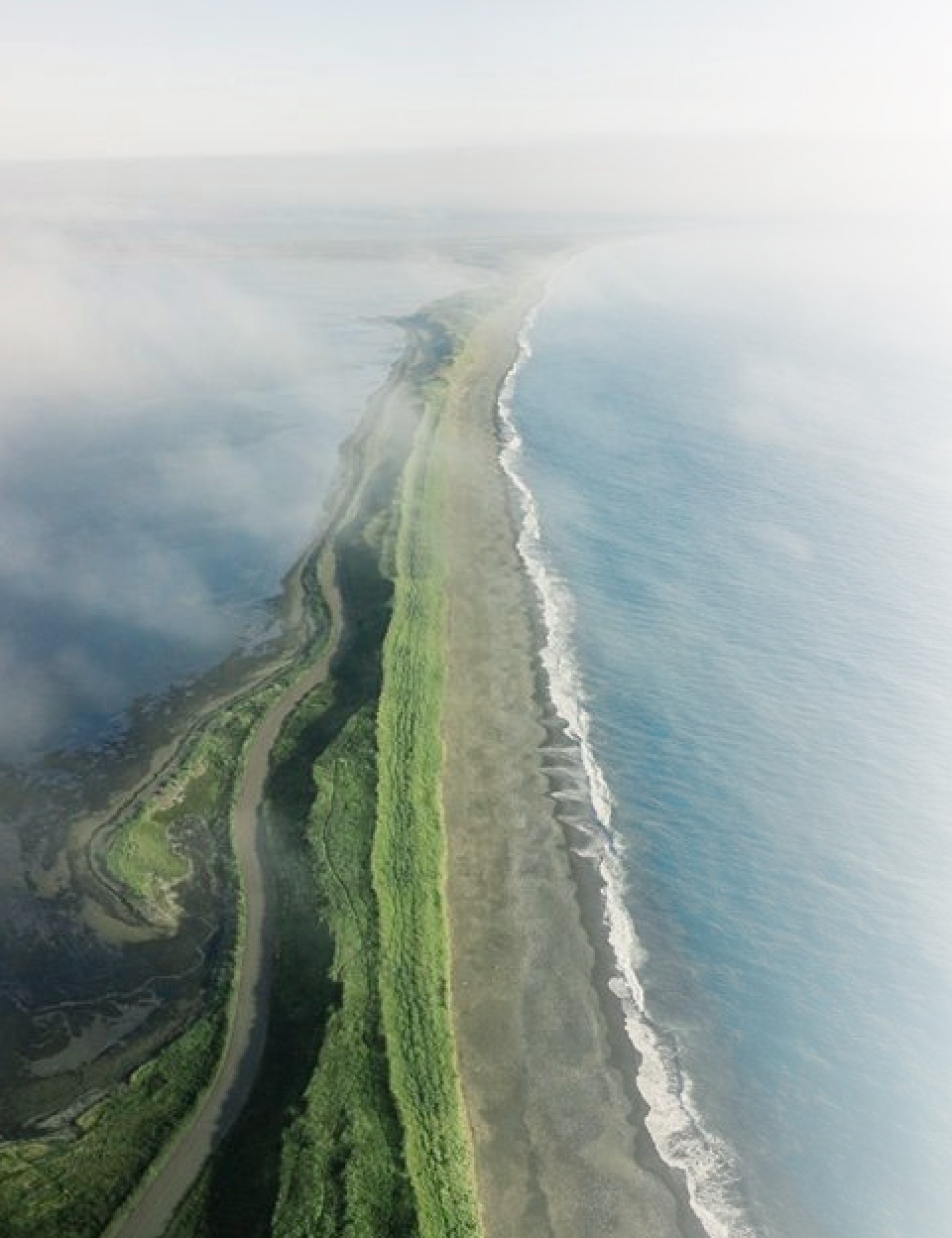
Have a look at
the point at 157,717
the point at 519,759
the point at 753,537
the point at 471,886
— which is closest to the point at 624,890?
the point at 471,886

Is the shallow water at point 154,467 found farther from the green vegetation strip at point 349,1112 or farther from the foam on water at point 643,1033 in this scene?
the foam on water at point 643,1033

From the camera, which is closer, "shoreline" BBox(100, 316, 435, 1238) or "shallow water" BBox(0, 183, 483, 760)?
"shoreline" BBox(100, 316, 435, 1238)

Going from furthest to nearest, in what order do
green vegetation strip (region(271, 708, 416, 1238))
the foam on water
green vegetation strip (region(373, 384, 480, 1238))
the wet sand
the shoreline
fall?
1. the foam on water
2. the wet sand
3. green vegetation strip (region(373, 384, 480, 1238))
4. the shoreline
5. green vegetation strip (region(271, 708, 416, 1238))

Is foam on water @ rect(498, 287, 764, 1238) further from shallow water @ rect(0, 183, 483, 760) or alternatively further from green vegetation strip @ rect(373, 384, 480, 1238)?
shallow water @ rect(0, 183, 483, 760)

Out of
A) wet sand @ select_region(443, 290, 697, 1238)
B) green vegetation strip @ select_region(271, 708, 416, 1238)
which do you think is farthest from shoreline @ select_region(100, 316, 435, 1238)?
wet sand @ select_region(443, 290, 697, 1238)

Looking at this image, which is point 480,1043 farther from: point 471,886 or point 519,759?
point 519,759

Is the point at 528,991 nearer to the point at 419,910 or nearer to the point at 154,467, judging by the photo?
the point at 419,910
